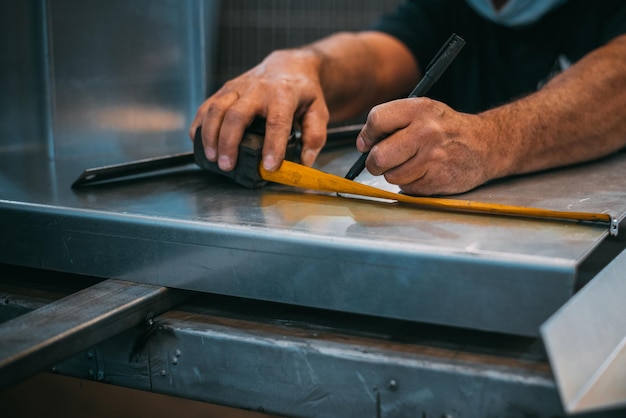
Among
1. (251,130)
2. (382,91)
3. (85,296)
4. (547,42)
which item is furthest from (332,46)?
(85,296)

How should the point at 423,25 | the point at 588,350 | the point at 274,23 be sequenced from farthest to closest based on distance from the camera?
the point at 274,23 → the point at 423,25 → the point at 588,350

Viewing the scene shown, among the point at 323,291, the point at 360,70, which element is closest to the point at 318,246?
the point at 323,291

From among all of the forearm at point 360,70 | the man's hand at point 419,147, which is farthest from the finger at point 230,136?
the forearm at point 360,70

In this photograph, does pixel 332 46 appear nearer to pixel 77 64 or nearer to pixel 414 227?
pixel 77 64

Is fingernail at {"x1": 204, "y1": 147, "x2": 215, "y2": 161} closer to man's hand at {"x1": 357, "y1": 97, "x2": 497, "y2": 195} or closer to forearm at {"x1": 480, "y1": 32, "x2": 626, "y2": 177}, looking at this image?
man's hand at {"x1": 357, "y1": 97, "x2": 497, "y2": 195}

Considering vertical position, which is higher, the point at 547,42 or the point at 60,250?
the point at 547,42

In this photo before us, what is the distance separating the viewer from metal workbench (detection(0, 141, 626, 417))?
55 centimetres

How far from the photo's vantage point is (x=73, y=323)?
1.89 ft

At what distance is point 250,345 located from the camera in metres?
0.62

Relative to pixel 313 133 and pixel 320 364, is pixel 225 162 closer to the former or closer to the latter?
pixel 313 133

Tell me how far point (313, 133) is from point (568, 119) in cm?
35

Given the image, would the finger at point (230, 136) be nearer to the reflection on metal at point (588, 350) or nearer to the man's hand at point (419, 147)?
the man's hand at point (419, 147)

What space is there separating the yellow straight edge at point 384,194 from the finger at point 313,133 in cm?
10

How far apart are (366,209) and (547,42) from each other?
83 cm
